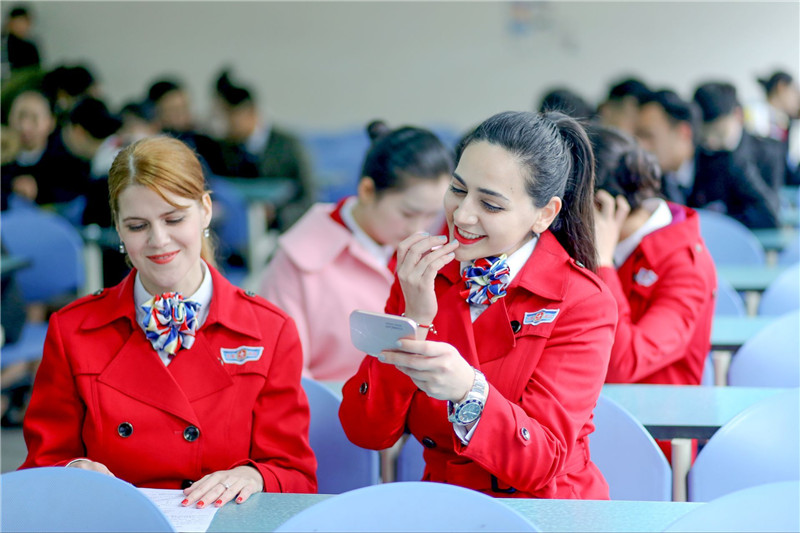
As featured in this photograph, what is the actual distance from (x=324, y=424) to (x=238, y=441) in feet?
0.93

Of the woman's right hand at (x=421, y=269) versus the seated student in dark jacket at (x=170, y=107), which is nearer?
the woman's right hand at (x=421, y=269)

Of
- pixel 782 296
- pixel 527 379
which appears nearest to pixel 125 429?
pixel 527 379

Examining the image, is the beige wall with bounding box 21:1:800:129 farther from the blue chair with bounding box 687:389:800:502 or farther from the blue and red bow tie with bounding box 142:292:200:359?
the blue and red bow tie with bounding box 142:292:200:359

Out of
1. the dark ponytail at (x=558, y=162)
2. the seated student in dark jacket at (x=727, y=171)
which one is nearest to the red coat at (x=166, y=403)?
the dark ponytail at (x=558, y=162)

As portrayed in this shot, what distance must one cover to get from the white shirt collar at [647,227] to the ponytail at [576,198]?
74 cm

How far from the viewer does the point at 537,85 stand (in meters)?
7.81

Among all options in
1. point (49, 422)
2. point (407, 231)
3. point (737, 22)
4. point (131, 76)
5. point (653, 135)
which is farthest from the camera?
point (131, 76)

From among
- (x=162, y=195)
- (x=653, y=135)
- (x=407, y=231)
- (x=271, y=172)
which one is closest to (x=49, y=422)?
(x=162, y=195)

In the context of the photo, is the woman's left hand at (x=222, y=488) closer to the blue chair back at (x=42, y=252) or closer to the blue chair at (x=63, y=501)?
the blue chair at (x=63, y=501)

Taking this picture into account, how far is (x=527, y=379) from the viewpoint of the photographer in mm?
1724

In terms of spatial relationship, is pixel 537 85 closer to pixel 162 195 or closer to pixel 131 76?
pixel 131 76

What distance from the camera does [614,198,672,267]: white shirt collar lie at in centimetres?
258

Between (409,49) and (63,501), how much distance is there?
6.93 m

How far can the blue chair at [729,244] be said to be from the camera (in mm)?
4031
